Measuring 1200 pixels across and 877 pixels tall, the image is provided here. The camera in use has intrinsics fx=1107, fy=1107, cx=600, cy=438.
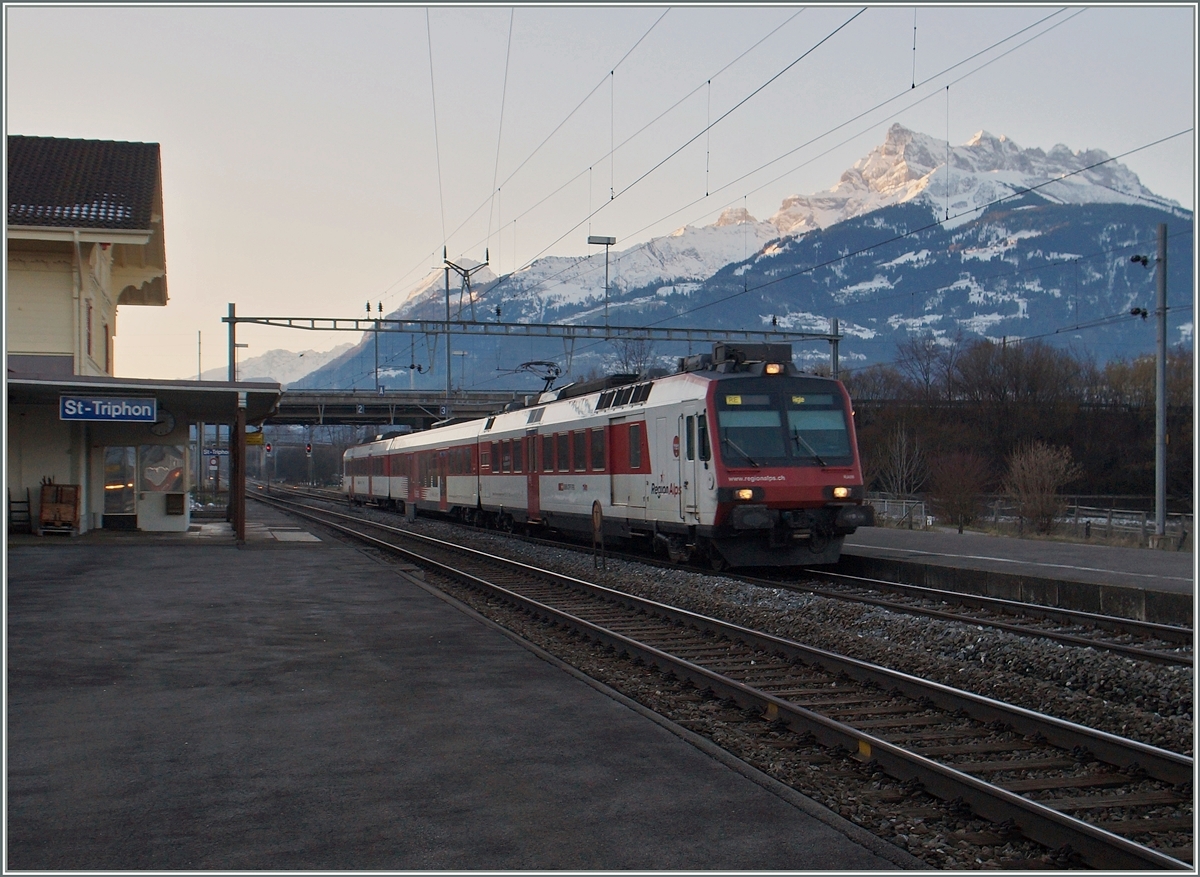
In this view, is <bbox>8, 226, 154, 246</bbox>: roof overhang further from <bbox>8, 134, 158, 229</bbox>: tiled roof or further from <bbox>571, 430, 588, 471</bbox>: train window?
<bbox>571, 430, 588, 471</bbox>: train window

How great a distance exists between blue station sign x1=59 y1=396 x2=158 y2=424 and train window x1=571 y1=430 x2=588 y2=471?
8.09m

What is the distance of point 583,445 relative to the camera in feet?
71.6

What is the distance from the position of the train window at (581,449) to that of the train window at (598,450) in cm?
45

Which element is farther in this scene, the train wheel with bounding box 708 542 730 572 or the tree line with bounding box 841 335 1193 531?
the tree line with bounding box 841 335 1193 531

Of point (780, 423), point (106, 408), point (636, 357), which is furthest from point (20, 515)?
point (636, 357)

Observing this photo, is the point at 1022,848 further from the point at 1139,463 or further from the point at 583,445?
the point at 1139,463

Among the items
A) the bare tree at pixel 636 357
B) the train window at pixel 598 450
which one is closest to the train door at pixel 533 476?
the train window at pixel 598 450

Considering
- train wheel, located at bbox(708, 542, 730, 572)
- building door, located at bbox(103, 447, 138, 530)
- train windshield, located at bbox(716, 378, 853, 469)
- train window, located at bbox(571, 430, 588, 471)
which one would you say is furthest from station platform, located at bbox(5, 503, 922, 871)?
building door, located at bbox(103, 447, 138, 530)

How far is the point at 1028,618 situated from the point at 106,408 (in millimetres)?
16490

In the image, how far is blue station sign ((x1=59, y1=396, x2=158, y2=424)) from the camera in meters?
20.4

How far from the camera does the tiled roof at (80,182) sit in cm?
2342

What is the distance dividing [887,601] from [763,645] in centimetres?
402

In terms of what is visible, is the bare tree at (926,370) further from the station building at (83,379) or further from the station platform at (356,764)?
the station platform at (356,764)

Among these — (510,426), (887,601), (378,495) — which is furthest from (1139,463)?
(887,601)
